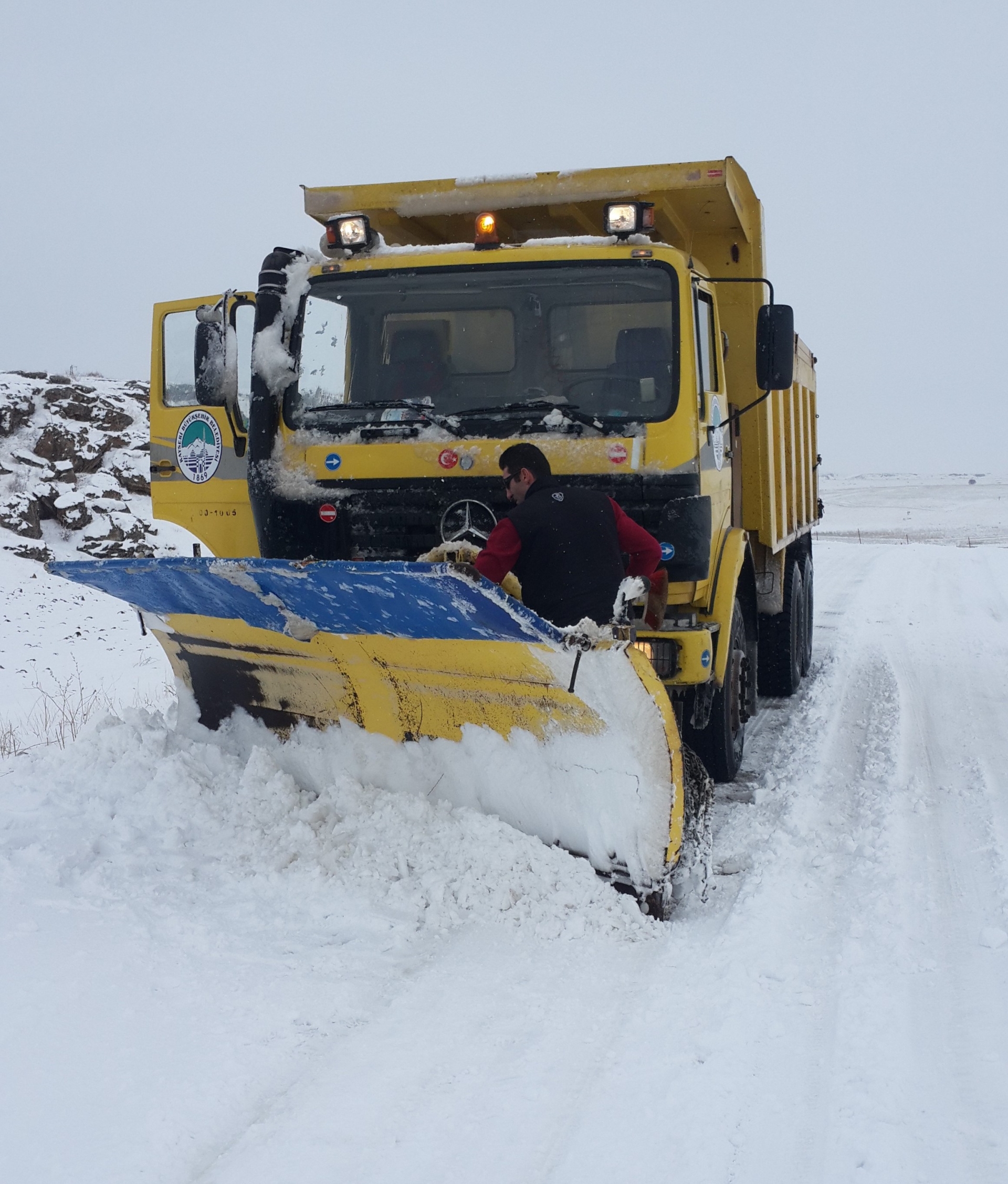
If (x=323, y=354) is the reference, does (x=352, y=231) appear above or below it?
above

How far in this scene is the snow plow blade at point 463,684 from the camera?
3.38 meters

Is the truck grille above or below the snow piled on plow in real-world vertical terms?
above

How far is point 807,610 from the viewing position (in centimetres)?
894

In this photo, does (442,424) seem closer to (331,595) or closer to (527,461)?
(527,461)

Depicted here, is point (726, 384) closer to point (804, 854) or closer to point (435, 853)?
point (804, 854)

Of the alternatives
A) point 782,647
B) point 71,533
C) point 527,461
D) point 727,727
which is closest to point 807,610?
point 782,647

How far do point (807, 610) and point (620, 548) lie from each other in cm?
531

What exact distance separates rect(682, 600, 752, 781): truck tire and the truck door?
2221 millimetres

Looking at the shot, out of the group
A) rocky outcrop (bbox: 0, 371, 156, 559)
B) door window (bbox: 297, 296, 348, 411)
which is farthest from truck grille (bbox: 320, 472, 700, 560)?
rocky outcrop (bbox: 0, 371, 156, 559)

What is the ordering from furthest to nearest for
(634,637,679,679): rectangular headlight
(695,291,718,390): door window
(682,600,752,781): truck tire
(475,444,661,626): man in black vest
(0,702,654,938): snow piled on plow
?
1. (682,600,752,781): truck tire
2. (695,291,718,390): door window
3. (634,637,679,679): rectangular headlight
4. (475,444,661,626): man in black vest
5. (0,702,654,938): snow piled on plow

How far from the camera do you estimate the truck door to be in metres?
4.88

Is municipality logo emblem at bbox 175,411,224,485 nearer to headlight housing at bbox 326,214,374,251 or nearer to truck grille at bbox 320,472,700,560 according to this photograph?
truck grille at bbox 320,472,700,560

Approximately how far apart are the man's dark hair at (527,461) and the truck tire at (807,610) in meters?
4.96

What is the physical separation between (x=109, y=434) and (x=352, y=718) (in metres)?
13.1
